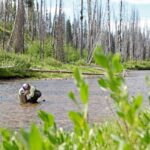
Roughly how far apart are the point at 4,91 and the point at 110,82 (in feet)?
65.5

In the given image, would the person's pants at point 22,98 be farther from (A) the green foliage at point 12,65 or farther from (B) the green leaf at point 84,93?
(B) the green leaf at point 84,93

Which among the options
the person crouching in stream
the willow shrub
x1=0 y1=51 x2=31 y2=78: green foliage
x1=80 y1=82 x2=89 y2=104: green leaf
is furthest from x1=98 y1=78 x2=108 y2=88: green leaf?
x1=0 y1=51 x2=31 y2=78: green foliage

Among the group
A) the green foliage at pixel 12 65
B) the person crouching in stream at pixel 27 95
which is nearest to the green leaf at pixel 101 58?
the person crouching in stream at pixel 27 95

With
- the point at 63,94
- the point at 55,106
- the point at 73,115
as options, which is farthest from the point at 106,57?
the point at 63,94

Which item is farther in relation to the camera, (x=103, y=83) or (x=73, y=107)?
(x=73, y=107)

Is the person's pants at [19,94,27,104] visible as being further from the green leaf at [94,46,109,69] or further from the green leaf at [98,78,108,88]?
the green leaf at [94,46,109,69]

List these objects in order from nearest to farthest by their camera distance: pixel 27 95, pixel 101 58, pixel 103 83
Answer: pixel 101 58 → pixel 103 83 → pixel 27 95

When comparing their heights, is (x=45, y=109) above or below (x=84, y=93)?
below

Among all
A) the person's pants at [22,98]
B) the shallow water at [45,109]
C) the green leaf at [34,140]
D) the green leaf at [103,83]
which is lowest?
the shallow water at [45,109]

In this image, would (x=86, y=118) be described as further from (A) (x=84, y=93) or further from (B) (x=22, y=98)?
(B) (x=22, y=98)

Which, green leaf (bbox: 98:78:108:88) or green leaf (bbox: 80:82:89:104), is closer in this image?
green leaf (bbox: 80:82:89:104)

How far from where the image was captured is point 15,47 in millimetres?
40719

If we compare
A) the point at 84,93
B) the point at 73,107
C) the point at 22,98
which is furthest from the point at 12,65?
the point at 84,93

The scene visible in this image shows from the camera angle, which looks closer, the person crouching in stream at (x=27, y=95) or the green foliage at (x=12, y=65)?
the person crouching in stream at (x=27, y=95)
